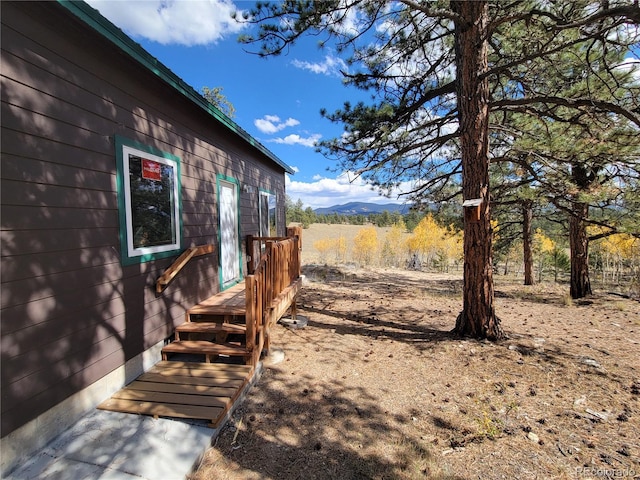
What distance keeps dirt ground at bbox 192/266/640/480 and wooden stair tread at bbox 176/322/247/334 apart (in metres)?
0.67

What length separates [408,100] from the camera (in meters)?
5.29

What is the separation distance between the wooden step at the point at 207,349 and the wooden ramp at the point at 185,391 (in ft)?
0.39

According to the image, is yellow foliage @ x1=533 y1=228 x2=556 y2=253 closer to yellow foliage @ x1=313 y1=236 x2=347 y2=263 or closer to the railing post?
yellow foliage @ x1=313 y1=236 x2=347 y2=263

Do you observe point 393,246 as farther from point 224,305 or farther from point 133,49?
point 133,49

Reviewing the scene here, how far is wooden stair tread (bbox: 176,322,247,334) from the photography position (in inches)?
137

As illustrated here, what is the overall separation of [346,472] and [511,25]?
5.90 meters

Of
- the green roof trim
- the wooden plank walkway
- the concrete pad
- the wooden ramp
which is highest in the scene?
the green roof trim

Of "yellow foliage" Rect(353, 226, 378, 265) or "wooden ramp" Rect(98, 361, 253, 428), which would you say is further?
"yellow foliage" Rect(353, 226, 378, 265)

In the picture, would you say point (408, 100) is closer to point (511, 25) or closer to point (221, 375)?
point (511, 25)

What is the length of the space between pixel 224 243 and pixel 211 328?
1977 millimetres

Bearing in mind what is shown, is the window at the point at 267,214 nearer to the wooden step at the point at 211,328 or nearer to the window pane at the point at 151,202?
the window pane at the point at 151,202

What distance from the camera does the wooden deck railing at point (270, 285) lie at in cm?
317

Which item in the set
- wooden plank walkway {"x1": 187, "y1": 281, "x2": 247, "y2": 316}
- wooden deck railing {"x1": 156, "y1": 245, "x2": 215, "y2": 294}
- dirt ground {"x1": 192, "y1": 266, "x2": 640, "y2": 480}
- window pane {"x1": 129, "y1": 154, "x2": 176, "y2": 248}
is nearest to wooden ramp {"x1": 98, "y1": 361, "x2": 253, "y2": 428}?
dirt ground {"x1": 192, "y1": 266, "x2": 640, "y2": 480}

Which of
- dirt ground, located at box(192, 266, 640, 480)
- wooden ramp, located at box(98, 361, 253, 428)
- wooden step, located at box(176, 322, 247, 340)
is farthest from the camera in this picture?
wooden step, located at box(176, 322, 247, 340)
